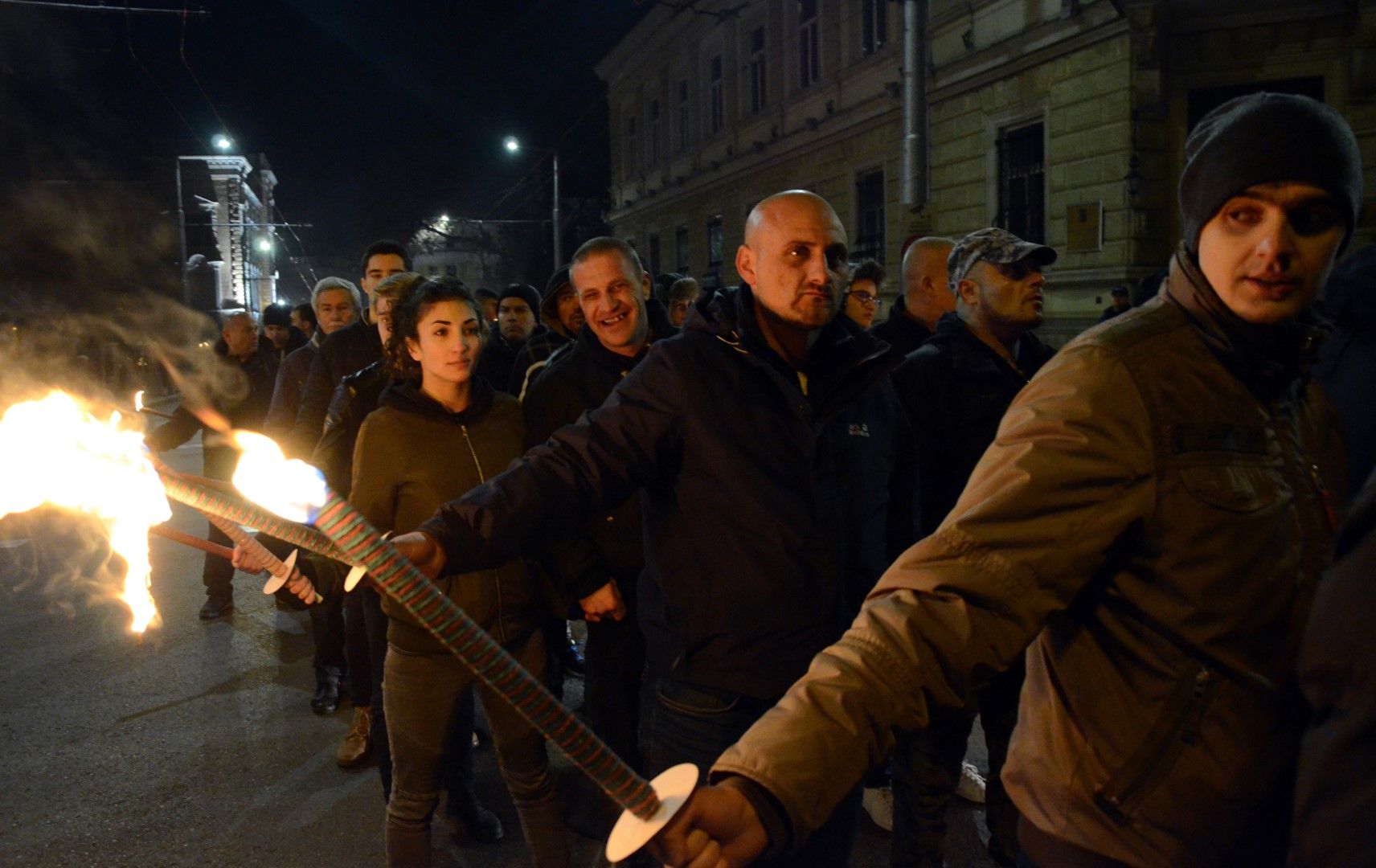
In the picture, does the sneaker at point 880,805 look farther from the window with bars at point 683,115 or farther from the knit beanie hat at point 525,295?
the window with bars at point 683,115

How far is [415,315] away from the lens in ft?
10.8

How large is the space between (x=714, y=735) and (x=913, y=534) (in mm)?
1036

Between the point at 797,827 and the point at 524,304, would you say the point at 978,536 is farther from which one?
the point at 524,304

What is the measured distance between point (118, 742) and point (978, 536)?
510 cm

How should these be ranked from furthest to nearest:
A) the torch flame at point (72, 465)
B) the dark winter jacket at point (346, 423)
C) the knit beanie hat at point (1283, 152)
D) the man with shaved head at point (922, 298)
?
the man with shaved head at point (922, 298)
the dark winter jacket at point (346, 423)
the torch flame at point (72, 465)
the knit beanie hat at point (1283, 152)

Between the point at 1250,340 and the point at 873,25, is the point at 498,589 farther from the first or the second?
the point at 873,25

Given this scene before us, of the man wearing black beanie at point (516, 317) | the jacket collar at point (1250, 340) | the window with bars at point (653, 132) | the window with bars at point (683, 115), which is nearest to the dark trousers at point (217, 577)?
the man wearing black beanie at point (516, 317)

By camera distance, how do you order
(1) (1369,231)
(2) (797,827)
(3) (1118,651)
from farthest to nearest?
(1) (1369,231) → (3) (1118,651) → (2) (797,827)

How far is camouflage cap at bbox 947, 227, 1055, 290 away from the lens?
3.84m

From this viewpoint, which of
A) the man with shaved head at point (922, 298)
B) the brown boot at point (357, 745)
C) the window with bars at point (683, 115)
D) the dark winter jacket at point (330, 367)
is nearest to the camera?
the dark winter jacket at point (330, 367)

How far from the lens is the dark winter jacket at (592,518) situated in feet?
11.2

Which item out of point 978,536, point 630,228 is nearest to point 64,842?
point 978,536

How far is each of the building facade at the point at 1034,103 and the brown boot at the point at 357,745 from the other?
7.35 metres

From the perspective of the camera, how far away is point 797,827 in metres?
1.40
